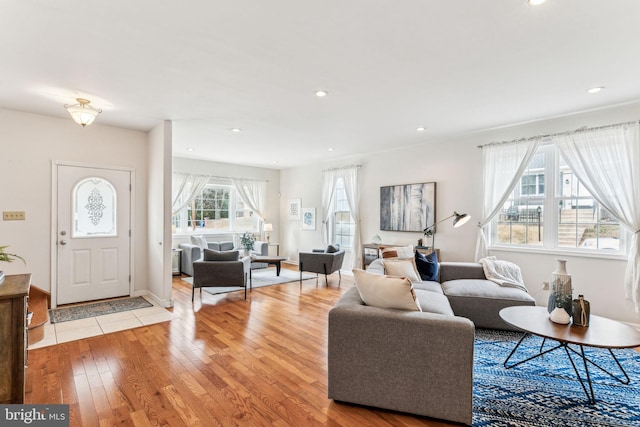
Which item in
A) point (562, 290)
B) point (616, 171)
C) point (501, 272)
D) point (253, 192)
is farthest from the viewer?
point (253, 192)

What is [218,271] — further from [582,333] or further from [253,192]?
[582,333]

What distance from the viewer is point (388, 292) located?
85.5 inches

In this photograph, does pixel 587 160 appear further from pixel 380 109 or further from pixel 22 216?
pixel 22 216

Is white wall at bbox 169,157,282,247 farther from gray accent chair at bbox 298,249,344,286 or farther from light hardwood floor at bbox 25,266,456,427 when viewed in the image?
light hardwood floor at bbox 25,266,456,427

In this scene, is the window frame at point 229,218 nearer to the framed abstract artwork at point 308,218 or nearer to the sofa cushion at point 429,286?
the framed abstract artwork at point 308,218

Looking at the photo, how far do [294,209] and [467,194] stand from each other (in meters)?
4.52

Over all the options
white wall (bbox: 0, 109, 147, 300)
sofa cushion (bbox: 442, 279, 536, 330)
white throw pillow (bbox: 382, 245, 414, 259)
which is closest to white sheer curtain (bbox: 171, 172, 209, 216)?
white wall (bbox: 0, 109, 147, 300)

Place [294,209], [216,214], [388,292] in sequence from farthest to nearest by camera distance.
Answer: [294,209]
[216,214]
[388,292]

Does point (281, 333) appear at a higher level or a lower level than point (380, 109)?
lower

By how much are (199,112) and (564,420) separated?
4.51 metres

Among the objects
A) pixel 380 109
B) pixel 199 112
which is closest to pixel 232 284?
pixel 199 112

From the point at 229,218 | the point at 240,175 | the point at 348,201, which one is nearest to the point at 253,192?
the point at 240,175

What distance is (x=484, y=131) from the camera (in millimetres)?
4797

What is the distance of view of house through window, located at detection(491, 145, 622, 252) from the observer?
391cm
